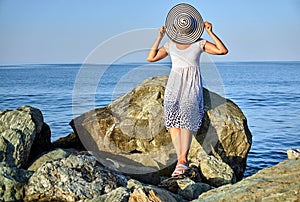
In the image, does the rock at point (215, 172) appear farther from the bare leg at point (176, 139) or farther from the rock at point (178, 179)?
the bare leg at point (176, 139)

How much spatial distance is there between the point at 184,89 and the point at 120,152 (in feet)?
5.50

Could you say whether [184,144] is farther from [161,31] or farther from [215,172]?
[161,31]

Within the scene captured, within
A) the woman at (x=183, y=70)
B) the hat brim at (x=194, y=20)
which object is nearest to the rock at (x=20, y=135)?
the woman at (x=183, y=70)

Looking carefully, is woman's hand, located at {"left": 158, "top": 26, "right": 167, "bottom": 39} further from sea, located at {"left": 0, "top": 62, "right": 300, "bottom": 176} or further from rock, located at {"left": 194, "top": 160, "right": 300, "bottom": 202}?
rock, located at {"left": 194, "top": 160, "right": 300, "bottom": 202}

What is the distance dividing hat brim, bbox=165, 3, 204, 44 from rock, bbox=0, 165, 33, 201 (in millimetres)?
3097

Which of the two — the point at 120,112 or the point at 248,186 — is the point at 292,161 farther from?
the point at 120,112

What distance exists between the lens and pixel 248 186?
4707mm

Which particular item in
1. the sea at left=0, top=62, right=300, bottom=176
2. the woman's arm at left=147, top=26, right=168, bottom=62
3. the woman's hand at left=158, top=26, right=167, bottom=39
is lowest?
the sea at left=0, top=62, right=300, bottom=176

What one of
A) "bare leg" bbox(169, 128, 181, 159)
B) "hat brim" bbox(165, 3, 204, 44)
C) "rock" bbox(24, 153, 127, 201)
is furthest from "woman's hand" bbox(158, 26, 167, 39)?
"rock" bbox(24, 153, 127, 201)

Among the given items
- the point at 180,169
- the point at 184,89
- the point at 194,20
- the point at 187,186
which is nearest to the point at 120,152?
the point at 180,169

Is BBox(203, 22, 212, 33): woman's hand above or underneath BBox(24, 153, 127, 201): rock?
above

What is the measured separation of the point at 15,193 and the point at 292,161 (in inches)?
136

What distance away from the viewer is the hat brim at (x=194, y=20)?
291 inches

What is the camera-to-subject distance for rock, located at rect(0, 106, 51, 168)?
25.0 feet
